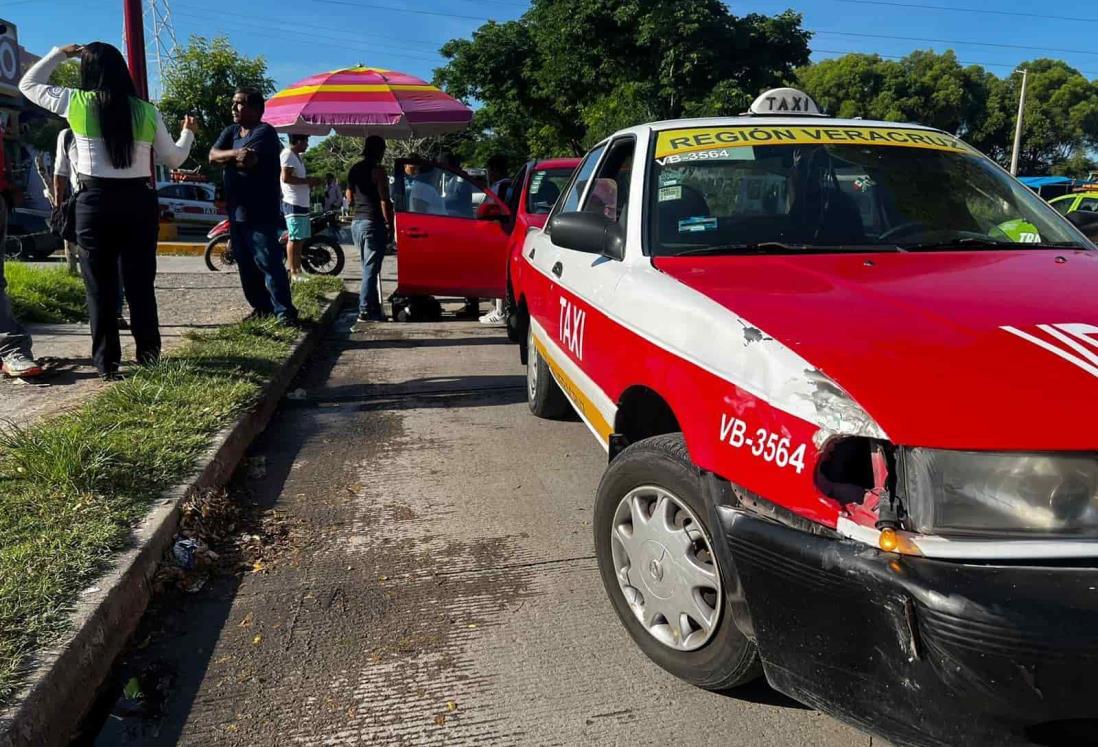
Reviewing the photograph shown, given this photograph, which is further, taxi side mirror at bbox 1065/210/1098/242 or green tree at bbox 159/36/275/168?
green tree at bbox 159/36/275/168

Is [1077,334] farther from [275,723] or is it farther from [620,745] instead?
[275,723]

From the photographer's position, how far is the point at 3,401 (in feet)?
16.6

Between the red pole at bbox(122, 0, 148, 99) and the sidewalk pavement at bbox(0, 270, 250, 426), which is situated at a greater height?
the red pole at bbox(122, 0, 148, 99)

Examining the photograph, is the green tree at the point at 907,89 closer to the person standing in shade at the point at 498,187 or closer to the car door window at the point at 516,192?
the person standing in shade at the point at 498,187

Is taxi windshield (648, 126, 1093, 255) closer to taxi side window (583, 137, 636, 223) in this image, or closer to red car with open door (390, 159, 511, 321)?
taxi side window (583, 137, 636, 223)

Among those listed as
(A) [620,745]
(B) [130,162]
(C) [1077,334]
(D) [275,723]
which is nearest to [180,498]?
(D) [275,723]

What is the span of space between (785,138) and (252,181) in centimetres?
471

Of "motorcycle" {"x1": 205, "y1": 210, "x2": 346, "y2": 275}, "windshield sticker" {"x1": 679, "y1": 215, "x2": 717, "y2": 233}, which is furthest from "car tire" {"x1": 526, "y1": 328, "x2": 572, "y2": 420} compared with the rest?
"motorcycle" {"x1": 205, "y1": 210, "x2": 346, "y2": 275}

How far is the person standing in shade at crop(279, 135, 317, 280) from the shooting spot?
1020cm

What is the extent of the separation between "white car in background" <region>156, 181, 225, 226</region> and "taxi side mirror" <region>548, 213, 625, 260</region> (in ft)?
Result: 69.6

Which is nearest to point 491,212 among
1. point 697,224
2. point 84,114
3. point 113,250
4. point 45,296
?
point 113,250

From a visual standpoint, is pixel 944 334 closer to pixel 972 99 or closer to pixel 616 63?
pixel 616 63

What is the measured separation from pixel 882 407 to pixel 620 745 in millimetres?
1183

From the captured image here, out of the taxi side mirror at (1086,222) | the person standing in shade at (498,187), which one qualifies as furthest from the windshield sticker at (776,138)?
the person standing in shade at (498,187)
